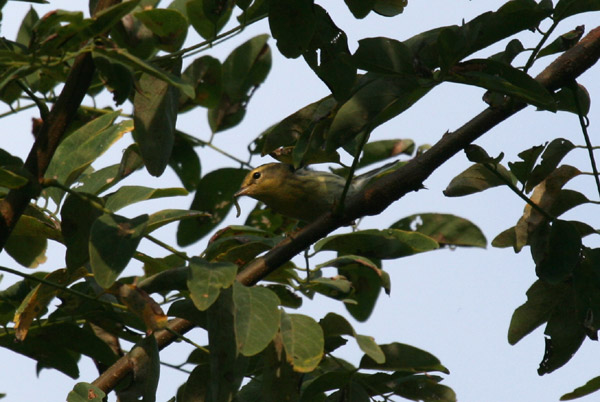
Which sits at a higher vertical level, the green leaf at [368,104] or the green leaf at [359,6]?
the green leaf at [359,6]

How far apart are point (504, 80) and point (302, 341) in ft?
2.64

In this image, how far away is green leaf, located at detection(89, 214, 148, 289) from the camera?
5.66ft

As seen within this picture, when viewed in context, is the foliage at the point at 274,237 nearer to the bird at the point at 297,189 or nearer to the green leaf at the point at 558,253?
the green leaf at the point at 558,253

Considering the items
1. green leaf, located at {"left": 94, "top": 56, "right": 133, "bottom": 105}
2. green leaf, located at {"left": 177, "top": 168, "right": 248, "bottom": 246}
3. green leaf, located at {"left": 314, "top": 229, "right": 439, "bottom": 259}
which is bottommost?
green leaf, located at {"left": 314, "top": 229, "right": 439, "bottom": 259}

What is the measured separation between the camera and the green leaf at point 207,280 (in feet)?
5.73

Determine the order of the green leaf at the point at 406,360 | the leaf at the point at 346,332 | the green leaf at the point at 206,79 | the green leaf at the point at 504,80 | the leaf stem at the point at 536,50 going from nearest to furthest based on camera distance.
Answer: the green leaf at the point at 504,80 < the leaf stem at the point at 536,50 < the leaf at the point at 346,332 < the green leaf at the point at 406,360 < the green leaf at the point at 206,79

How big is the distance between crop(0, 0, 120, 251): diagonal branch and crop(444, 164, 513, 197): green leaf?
109cm

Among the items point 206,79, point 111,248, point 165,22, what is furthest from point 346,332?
point 206,79

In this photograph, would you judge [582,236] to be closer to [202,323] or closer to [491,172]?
[491,172]

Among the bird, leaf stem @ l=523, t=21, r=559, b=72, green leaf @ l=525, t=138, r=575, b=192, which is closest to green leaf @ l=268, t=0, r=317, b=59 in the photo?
leaf stem @ l=523, t=21, r=559, b=72

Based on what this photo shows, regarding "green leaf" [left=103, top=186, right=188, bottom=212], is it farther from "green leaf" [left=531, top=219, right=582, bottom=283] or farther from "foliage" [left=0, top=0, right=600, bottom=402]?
"green leaf" [left=531, top=219, right=582, bottom=283]

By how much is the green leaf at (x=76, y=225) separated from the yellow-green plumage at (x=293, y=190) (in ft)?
3.93

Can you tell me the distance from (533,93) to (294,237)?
707 mm

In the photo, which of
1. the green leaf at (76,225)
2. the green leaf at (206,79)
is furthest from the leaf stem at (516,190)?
the green leaf at (206,79)
